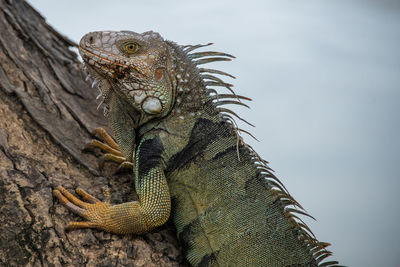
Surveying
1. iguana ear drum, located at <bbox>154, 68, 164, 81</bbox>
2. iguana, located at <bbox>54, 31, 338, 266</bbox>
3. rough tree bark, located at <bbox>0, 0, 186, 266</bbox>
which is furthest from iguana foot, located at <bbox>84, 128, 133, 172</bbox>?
iguana ear drum, located at <bbox>154, 68, 164, 81</bbox>

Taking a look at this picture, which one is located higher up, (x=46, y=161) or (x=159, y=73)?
(x=159, y=73)

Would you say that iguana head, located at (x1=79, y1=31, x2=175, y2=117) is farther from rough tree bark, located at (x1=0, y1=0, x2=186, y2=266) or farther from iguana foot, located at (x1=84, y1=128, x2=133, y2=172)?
rough tree bark, located at (x1=0, y1=0, x2=186, y2=266)

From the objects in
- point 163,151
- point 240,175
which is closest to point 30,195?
point 163,151

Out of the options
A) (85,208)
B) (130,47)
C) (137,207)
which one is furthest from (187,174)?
(130,47)

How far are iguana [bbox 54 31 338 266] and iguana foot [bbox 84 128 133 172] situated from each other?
14.2 inches

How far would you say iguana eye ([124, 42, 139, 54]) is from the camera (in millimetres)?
3684

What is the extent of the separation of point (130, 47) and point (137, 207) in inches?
55.6

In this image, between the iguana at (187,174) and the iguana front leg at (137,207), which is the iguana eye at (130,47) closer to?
the iguana at (187,174)

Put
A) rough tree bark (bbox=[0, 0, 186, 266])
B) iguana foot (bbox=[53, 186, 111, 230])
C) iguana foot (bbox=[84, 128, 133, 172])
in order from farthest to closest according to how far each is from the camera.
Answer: iguana foot (bbox=[84, 128, 133, 172]), iguana foot (bbox=[53, 186, 111, 230]), rough tree bark (bbox=[0, 0, 186, 266])

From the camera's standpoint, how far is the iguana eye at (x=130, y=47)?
12.1 ft

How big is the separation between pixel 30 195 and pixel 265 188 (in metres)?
2.00

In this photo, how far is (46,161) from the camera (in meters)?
3.86

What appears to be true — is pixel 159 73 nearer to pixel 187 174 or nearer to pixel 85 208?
pixel 187 174

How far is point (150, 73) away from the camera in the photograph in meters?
3.71
